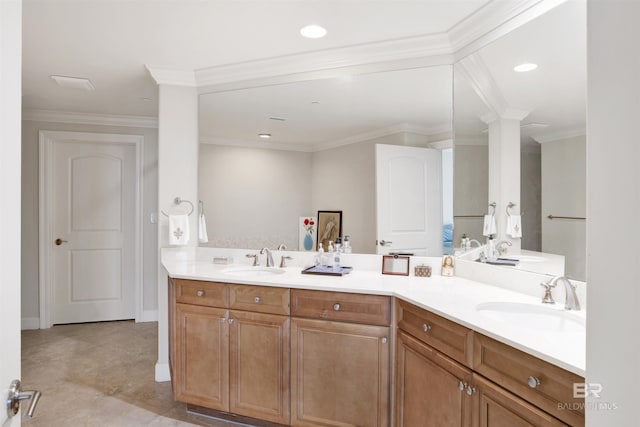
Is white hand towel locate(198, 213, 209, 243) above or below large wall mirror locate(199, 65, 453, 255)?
below

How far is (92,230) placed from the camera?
438 centimetres

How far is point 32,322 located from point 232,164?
120 inches

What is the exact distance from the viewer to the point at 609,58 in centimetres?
53

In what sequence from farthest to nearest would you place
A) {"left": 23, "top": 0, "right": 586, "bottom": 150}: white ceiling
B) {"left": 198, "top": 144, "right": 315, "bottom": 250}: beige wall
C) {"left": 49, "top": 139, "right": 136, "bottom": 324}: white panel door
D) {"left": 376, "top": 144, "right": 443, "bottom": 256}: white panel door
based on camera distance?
{"left": 49, "top": 139, "right": 136, "bottom": 324}: white panel door
{"left": 198, "top": 144, "right": 315, "bottom": 250}: beige wall
{"left": 376, "top": 144, "right": 443, "bottom": 256}: white panel door
{"left": 23, "top": 0, "right": 586, "bottom": 150}: white ceiling

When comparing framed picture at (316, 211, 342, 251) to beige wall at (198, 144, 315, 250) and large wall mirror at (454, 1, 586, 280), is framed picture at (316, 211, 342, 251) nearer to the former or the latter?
beige wall at (198, 144, 315, 250)

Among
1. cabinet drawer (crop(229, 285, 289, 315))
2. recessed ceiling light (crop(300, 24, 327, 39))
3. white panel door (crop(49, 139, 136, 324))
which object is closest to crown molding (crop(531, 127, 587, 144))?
recessed ceiling light (crop(300, 24, 327, 39))

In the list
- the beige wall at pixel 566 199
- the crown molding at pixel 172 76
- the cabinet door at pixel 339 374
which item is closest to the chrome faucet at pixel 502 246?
the beige wall at pixel 566 199

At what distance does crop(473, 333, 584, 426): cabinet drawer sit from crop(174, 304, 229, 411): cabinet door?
4.69 feet

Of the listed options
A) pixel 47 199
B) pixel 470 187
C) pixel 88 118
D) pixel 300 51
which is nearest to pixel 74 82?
pixel 88 118

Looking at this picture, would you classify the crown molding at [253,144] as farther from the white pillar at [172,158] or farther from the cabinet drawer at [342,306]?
the cabinet drawer at [342,306]

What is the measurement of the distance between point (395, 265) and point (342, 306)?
1.92 ft

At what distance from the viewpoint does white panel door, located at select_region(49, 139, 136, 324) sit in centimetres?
430

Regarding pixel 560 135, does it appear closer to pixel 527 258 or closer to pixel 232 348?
pixel 527 258

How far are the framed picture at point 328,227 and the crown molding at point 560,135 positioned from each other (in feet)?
4.25
